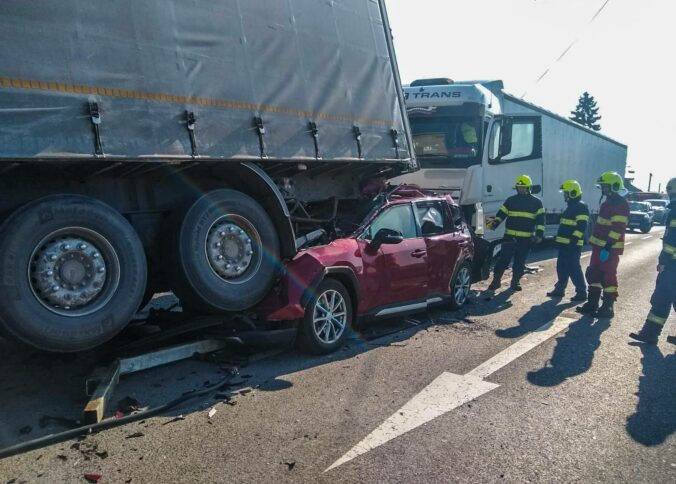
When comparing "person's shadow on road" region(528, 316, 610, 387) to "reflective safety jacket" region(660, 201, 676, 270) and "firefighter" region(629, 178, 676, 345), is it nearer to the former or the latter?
"firefighter" region(629, 178, 676, 345)

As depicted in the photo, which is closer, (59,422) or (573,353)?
(59,422)

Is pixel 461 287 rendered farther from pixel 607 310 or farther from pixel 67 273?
pixel 67 273

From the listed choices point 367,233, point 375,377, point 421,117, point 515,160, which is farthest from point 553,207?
point 375,377

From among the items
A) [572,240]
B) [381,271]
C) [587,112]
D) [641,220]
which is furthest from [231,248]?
[587,112]

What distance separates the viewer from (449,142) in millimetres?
10945

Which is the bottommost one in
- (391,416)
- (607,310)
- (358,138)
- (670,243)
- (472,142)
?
(607,310)

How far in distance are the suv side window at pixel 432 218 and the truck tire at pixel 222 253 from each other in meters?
2.23

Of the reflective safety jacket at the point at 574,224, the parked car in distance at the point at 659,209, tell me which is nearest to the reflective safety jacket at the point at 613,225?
the reflective safety jacket at the point at 574,224

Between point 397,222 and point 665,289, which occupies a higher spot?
point 397,222

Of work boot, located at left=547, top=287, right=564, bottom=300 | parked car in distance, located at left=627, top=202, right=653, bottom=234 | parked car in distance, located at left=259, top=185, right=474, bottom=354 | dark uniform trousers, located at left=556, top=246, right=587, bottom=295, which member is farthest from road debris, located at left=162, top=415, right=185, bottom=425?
parked car in distance, located at left=627, top=202, right=653, bottom=234

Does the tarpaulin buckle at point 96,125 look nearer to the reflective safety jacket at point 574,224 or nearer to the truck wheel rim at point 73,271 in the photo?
the truck wheel rim at point 73,271

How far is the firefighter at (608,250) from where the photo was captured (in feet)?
25.7

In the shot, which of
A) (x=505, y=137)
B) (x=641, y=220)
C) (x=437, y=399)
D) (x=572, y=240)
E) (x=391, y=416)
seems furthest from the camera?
(x=641, y=220)

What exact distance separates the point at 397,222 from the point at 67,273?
12.2 feet
